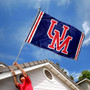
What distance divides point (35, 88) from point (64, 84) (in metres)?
3.51

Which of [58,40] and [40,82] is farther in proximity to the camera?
[40,82]

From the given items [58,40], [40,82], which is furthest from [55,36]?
[40,82]

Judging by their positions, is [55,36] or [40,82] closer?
[55,36]

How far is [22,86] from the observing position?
15.7 ft

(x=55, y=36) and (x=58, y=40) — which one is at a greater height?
(x=55, y=36)

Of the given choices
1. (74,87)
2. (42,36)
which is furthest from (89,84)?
(42,36)

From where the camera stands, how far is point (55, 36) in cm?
655

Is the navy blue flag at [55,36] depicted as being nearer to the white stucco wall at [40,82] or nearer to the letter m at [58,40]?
the letter m at [58,40]

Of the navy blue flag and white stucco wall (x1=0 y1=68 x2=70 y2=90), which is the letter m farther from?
white stucco wall (x1=0 y1=68 x2=70 y2=90)

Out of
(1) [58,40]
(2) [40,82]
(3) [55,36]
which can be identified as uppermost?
(3) [55,36]

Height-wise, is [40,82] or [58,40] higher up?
[58,40]

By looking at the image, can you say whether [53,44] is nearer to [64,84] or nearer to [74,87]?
[64,84]

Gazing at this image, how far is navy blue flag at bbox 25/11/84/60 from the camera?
6.12 metres

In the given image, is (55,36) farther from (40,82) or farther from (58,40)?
(40,82)
